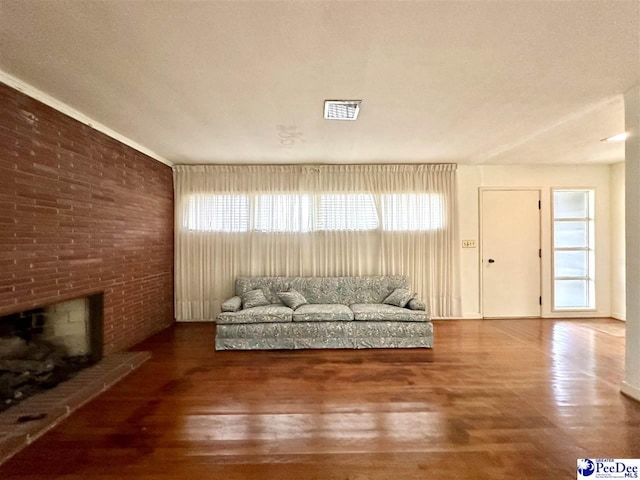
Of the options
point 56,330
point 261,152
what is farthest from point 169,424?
point 261,152

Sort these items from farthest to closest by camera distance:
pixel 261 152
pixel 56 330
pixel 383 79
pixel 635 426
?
1. pixel 261 152
2. pixel 56 330
3. pixel 383 79
4. pixel 635 426

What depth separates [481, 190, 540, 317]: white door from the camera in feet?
16.7

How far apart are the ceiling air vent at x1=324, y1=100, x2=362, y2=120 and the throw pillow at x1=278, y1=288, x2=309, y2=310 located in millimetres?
2369

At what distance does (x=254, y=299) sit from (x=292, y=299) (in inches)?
21.0

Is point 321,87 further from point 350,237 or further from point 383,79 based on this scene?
point 350,237

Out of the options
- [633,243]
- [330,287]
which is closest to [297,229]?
[330,287]

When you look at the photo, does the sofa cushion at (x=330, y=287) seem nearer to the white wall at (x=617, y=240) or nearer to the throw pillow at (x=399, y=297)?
the throw pillow at (x=399, y=297)

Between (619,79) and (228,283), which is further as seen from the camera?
(228,283)

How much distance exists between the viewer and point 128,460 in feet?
6.11

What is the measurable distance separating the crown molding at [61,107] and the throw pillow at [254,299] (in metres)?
2.39

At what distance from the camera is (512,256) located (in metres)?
5.10

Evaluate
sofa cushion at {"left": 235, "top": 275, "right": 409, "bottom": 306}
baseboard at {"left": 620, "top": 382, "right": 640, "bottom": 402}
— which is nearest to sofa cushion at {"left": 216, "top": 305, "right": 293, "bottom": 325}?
sofa cushion at {"left": 235, "top": 275, "right": 409, "bottom": 306}

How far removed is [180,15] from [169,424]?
2.59m

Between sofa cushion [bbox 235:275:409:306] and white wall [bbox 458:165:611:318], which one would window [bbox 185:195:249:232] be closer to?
sofa cushion [bbox 235:275:409:306]
